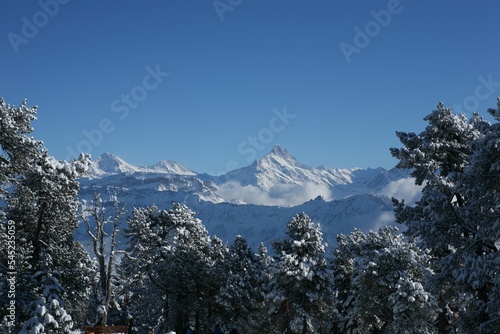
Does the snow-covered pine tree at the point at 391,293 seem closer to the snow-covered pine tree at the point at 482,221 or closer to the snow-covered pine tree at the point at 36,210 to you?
the snow-covered pine tree at the point at 482,221

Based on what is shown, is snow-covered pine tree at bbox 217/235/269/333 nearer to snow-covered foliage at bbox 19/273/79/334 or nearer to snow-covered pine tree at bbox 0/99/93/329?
snow-covered pine tree at bbox 0/99/93/329

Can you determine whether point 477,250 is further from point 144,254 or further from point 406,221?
point 144,254

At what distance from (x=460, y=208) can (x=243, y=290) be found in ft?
77.6

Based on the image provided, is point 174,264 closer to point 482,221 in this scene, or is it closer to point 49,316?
point 49,316

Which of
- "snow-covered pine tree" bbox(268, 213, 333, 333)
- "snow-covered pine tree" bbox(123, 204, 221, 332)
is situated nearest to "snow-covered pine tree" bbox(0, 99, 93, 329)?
"snow-covered pine tree" bbox(123, 204, 221, 332)

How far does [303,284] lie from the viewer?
37.6 meters

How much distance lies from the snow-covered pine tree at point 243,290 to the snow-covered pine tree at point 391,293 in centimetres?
790

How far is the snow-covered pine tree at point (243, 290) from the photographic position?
1554 inches

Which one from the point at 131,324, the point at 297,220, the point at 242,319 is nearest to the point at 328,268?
the point at 297,220

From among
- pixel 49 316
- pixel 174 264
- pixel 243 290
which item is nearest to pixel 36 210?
pixel 49 316

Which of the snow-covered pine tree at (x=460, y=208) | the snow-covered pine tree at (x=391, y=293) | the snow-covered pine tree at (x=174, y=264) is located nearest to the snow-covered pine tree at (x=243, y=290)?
the snow-covered pine tree at (x=174, y=264)

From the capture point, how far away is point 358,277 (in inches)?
1283

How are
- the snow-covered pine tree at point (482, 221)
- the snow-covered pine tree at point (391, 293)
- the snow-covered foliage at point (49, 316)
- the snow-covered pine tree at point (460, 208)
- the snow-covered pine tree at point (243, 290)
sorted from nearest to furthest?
1. the snow-covered pine tree at point (482, 221)
2. the snow-covered pine tree at point (460, 208)
3. the snow-covered foliage at point (49, 316)
4. the snow-covered pine tree at point (391, 293)
5. the snow-covered pine tree at point (243, 290)

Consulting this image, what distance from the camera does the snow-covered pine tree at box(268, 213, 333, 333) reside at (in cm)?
3647
